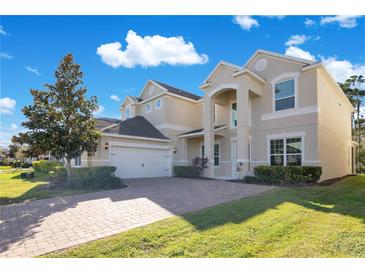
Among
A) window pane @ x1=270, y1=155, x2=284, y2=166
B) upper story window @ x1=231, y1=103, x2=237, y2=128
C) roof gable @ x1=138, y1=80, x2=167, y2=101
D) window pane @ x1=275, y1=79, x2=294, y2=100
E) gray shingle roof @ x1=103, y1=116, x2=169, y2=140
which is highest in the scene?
roof gable @ x1=138, y1=80, x2=167, y2=101

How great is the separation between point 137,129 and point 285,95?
10.9 meters

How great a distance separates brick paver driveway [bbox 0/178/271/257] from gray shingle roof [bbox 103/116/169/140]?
707cm

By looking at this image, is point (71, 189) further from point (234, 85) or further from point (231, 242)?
point (234, 85)

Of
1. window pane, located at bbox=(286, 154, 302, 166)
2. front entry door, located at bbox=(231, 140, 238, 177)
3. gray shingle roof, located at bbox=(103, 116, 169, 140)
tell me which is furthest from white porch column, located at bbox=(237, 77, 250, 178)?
gray shingle roof, located at bbox=(103, 116, 169, 140)

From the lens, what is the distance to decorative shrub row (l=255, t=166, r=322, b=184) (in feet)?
37.1

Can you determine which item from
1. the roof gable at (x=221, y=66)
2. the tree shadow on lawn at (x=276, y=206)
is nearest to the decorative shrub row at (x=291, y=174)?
the tree shadow on lawn at (x=276, y=206)

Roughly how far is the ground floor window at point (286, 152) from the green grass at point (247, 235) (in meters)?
6.34

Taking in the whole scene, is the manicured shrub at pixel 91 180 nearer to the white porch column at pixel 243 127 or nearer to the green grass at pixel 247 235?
the green grass at pixel 247 235

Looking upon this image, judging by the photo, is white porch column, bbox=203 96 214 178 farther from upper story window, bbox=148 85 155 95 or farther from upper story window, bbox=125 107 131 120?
upper story window, bbox=125 107 131 120

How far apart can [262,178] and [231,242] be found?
930cm

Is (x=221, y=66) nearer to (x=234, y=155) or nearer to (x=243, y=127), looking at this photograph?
(x=243, y=127)

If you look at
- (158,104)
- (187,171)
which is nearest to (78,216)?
(187,171)

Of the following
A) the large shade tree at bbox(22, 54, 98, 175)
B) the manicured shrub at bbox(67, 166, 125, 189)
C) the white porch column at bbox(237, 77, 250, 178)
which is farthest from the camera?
the white porch column at bbox(237, 77, 250, 178)
